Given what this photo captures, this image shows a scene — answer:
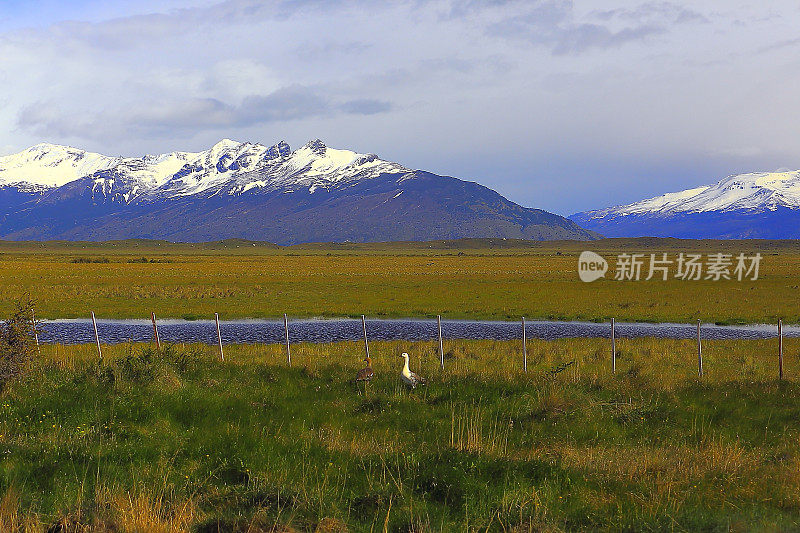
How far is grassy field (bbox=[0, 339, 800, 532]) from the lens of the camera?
8609 mm

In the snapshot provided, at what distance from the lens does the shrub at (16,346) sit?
15102 millimetres

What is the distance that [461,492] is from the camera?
32.0ft

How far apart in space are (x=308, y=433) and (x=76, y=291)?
63.0m

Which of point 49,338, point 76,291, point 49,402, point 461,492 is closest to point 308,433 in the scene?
point 461,492

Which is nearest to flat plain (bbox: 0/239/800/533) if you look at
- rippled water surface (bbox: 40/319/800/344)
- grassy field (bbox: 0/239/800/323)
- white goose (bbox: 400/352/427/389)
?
white goose (bbox: 400/352/427/389)

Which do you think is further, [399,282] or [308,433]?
[399,282]

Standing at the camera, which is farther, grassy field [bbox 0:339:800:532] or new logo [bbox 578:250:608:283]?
new logo [bbox 578:250:608:283]

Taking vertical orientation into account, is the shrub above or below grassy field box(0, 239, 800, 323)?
above

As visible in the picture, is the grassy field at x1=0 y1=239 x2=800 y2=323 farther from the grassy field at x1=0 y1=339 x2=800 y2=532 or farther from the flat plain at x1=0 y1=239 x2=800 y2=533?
the grassy field at x1=0 y1=339 x2=800 y2=532

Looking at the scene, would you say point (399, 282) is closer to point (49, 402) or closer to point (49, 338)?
point (49, 338)

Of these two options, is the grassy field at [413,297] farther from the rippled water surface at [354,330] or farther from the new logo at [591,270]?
the new logo at [591,270]

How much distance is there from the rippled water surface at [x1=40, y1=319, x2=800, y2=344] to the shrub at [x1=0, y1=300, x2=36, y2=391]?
20.6m

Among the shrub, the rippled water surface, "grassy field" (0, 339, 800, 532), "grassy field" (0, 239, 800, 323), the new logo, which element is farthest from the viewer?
the new logo

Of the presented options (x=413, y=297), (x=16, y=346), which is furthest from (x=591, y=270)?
→ (x=16, y=346)
